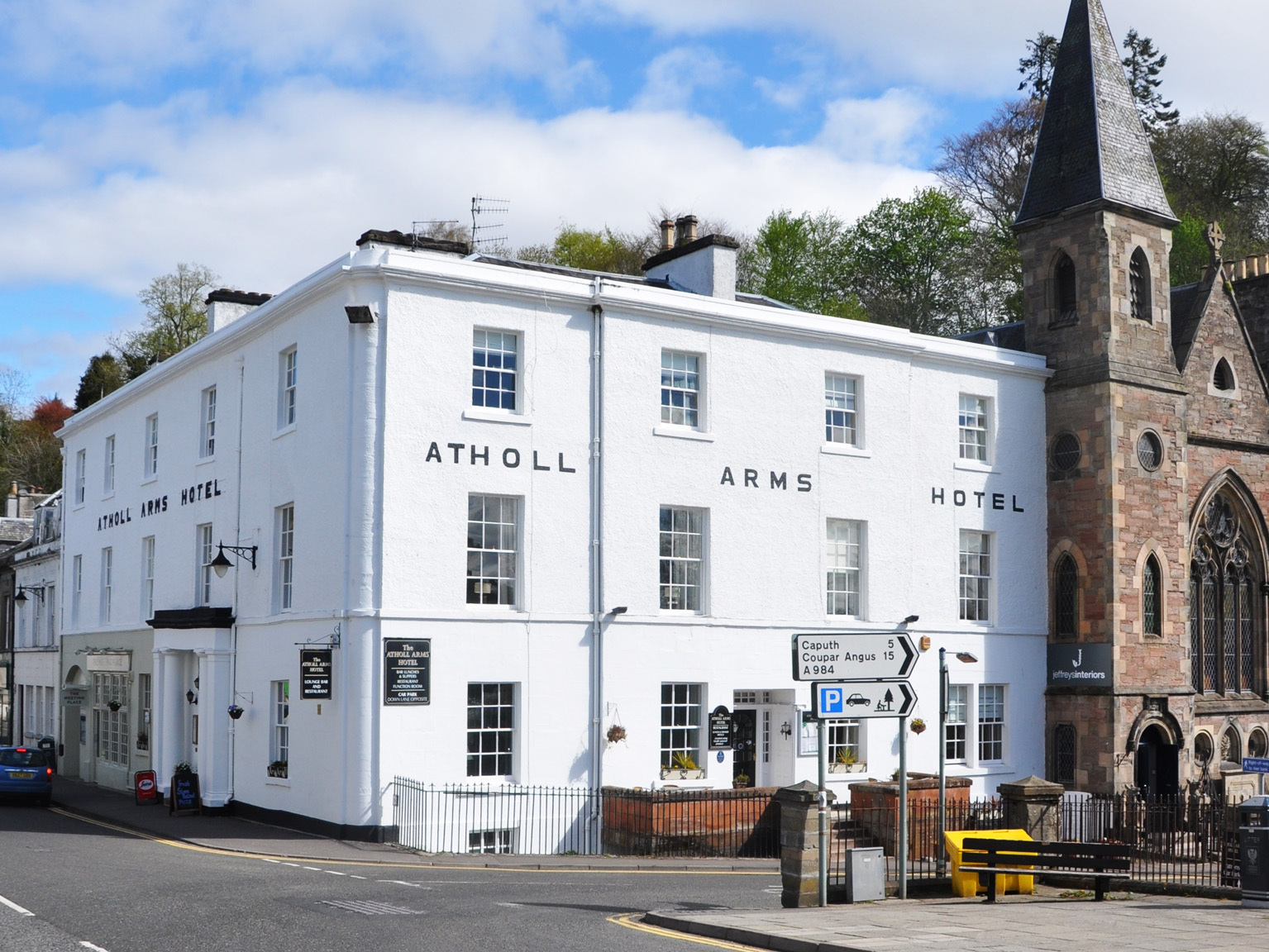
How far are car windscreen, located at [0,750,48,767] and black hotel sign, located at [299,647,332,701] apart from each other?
1057cm

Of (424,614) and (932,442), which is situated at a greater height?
(932,442)

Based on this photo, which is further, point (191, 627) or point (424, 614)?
point (191, 627)

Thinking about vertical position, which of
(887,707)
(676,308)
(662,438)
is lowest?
(887,707)

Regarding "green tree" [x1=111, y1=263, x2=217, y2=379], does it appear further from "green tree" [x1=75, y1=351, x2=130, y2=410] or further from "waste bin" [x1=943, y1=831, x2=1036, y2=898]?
"waste bin" [x1=943, y1=831, x2=1036, y2=898]

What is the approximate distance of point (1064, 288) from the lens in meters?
32.2

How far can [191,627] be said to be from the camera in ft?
92.8

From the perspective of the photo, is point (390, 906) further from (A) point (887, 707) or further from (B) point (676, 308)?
(B) point (676, 308)

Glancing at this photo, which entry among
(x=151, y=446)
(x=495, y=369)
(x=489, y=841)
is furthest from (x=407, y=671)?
(x=151, y=446)

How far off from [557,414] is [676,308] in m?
3.19

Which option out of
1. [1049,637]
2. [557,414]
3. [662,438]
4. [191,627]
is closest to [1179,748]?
[1049,637]

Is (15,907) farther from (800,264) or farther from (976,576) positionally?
(800,264)

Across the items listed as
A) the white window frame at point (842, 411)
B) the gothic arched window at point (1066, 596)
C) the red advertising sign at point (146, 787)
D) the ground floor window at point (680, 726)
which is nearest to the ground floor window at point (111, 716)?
the red advertising sign at point (146, 787)

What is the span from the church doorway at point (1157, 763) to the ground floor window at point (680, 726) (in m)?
10.7

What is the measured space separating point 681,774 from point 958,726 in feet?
23.4
